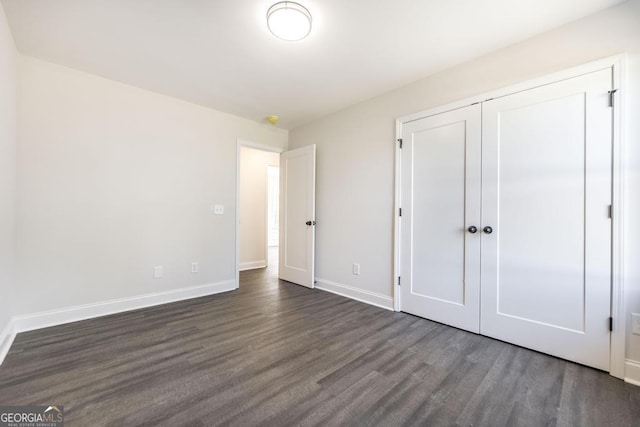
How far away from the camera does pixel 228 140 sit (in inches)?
146

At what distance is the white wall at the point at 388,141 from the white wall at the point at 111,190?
142 centimetres

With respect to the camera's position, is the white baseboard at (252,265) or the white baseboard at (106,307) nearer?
the white baseboard at (106,307)

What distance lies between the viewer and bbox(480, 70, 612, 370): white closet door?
1819 mm

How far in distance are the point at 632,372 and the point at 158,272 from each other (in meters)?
4.16

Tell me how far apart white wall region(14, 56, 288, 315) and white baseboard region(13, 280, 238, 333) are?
0.05 metres

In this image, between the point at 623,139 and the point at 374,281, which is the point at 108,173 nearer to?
the point at 374,281

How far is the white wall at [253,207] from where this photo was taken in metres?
5.19

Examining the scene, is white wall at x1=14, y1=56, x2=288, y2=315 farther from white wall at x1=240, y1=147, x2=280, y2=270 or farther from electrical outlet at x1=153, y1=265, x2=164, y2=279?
white wall at x1=240, y1=147, x2=280, y2=270

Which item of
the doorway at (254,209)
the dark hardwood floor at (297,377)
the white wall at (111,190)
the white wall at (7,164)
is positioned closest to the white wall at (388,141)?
the dark hardwood floor at (297,377)

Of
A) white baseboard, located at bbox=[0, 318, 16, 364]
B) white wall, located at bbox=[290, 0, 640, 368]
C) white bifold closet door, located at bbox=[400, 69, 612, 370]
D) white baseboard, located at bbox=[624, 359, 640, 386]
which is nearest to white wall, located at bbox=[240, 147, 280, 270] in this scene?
white wall, located at bbox=[290, 0, 640, 368]

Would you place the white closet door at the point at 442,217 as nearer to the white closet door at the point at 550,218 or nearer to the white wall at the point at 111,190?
the white closet door at the point at 550,218

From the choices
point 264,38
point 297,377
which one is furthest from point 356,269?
point 264,38

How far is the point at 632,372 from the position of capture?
170cm

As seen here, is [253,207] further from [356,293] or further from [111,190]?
[356,293]
